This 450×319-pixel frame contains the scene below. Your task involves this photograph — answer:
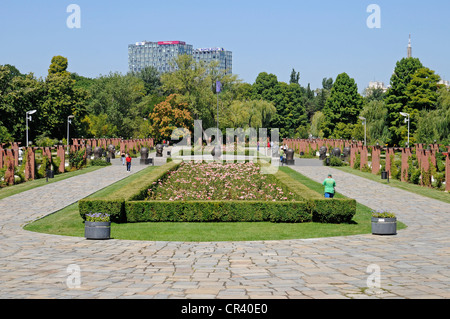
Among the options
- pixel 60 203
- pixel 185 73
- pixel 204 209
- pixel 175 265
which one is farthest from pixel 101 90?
pixel 175 265

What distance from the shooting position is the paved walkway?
9.00 m

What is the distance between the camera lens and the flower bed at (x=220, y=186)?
830 inches

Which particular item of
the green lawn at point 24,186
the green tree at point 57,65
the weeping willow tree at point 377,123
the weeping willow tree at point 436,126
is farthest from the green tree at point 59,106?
the weeping willow tree at point 436,126

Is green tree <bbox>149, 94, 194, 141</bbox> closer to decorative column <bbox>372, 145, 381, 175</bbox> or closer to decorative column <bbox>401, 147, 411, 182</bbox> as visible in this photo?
decorative column <bbox>372, 145, 381, 175</bbox>

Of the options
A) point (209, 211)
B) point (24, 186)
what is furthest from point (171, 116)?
point (209, 211)

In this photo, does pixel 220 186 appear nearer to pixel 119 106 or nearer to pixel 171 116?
pixel 171 116

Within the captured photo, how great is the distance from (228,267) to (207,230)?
4.95 m

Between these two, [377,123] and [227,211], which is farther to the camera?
[377,123]

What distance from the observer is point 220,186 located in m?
23.5

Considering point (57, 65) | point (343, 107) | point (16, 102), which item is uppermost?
point (57, 65)

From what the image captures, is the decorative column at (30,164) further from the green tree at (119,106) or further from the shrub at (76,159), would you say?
the green tree at (119,106)

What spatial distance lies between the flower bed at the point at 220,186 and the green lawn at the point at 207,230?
9.30 feet

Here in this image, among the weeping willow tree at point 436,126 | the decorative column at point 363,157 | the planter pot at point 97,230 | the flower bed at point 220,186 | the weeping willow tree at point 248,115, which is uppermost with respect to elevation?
the weeping willow tree at point 248,115

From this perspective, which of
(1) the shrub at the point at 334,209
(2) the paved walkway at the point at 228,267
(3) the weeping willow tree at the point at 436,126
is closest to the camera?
(2) the paved walkway at the point at 228,267
